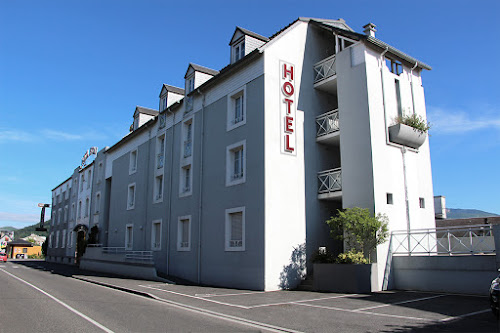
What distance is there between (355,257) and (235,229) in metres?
5.45

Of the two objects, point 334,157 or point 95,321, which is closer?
point 95,321

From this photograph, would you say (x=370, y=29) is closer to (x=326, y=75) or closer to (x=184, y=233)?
(x=326, y=75)

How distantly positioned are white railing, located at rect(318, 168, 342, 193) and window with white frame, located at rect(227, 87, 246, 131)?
4505 mm

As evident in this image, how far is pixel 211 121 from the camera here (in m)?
19.7

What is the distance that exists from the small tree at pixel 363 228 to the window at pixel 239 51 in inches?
368

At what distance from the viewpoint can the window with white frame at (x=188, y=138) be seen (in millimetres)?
21578

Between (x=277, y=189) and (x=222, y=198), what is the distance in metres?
3.24

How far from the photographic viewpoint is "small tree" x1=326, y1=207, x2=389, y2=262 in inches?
540

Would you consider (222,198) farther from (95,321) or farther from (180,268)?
(95,321)

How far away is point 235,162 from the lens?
17953 mm

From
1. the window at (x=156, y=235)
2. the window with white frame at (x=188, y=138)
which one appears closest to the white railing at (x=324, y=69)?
the window with white frame at (x=188, y=138)

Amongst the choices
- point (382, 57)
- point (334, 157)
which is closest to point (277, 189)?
point (334, 157)

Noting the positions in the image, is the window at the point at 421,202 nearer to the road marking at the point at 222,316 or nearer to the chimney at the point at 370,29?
the chimney at the point at 370,29

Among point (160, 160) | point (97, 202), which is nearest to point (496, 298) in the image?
point (160, 160)
